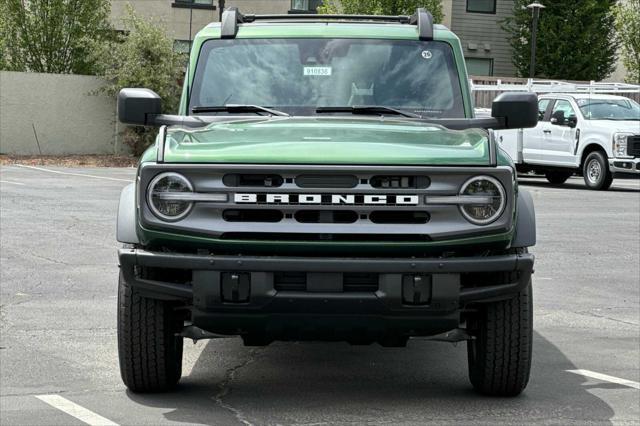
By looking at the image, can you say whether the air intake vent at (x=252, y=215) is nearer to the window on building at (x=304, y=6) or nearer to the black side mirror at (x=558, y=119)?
the black side mirror at (x=558, y=119)

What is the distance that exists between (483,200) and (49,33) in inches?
1161

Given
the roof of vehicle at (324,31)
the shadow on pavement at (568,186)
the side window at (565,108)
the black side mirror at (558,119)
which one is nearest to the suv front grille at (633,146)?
the shadow on pavement at (568,186)

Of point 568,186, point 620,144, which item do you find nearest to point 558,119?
point 568,186

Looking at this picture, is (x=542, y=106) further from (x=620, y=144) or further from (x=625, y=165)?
(x=625, y=165)

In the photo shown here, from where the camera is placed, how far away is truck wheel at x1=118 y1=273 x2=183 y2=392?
6.05 meters

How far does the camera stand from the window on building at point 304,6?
136 ft

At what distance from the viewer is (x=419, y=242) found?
5.63 meters

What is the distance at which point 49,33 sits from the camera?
33.6m

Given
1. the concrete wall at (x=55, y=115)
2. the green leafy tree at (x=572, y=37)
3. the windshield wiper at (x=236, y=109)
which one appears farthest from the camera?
the green leafy tree at (x=572, y=37)

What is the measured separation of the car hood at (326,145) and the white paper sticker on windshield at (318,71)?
90cm

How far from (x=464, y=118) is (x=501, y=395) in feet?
5.36

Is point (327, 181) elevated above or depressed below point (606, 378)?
above

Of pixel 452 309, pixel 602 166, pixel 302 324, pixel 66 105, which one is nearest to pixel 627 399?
pixel 452 309

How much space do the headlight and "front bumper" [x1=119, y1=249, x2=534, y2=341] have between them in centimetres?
1900
